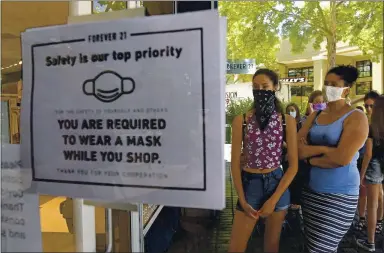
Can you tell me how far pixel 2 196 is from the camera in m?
1.76

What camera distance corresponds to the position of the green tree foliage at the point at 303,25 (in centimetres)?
227

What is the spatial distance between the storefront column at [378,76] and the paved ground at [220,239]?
1.01 m

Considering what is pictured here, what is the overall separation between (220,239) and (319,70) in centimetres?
123

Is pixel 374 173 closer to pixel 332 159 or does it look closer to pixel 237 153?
pixel 332 159

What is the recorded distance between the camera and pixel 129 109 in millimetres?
1430

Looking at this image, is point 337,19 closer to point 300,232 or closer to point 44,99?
point 300,232

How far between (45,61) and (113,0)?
1.86 feet

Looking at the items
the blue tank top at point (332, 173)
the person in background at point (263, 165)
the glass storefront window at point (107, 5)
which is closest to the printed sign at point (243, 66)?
the person in background at point (263, 165)

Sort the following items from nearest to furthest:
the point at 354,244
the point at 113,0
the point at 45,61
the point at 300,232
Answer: the point at 45,61 < the point at 113,0 < the point at 300,232 < the point at 354,244

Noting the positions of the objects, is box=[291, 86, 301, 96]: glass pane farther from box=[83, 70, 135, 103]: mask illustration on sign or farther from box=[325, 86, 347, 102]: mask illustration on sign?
box=[83, 70, 135, 103]: mask illustration on sign

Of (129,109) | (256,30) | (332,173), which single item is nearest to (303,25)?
(256,30)

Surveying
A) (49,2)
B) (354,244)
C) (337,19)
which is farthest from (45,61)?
(354,244)

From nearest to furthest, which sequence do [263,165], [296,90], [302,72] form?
[263,165] < [296,90] < [302,72]

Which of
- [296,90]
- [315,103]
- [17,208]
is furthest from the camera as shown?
[296,90]
